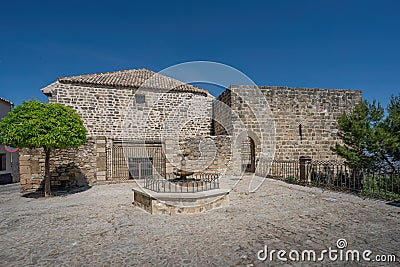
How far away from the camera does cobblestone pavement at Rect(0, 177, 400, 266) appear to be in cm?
344

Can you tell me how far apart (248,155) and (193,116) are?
4497 mm

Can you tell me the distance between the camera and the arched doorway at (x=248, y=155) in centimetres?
1307

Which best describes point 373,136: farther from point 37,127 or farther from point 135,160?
point 37,127

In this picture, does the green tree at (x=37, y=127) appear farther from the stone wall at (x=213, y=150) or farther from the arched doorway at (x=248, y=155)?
the arched doorway at (x=248, y=155)

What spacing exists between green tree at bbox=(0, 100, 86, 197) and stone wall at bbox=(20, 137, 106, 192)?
2266 mm

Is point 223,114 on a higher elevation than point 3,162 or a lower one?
higher

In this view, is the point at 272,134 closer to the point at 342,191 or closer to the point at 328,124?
the point at 328,124

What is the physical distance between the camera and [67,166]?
10.7 m

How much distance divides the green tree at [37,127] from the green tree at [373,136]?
10.7m

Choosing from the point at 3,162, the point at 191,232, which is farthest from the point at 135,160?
the point at 3,162

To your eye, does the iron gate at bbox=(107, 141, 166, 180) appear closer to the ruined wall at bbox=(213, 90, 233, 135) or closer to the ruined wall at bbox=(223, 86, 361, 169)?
the ruined wall at bbox=(213, 90, 233, 135)

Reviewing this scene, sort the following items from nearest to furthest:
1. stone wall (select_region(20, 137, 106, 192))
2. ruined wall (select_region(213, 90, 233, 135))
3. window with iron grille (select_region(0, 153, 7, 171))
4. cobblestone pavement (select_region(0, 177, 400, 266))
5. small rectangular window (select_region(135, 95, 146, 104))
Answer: cobblestone pavement (select_region(0, 177, 400, 266)) → stone wall (select_region(20, 137, 106, 192)) → ruined wall (select_region(213, 90, 233, 135)) → small rectangular window (select_region(135, 95, 146, 104)) → window with iron grille (select_region(0, 153, 7, 171))

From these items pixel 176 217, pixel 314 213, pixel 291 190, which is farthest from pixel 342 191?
pixel 176 217

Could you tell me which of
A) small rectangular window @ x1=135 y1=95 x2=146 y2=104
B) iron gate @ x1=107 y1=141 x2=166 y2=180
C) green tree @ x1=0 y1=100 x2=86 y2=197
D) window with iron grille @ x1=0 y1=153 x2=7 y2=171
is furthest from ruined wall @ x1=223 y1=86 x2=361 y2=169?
window with iron grille @ x1=0 y1=153 x2=7 y2=171
